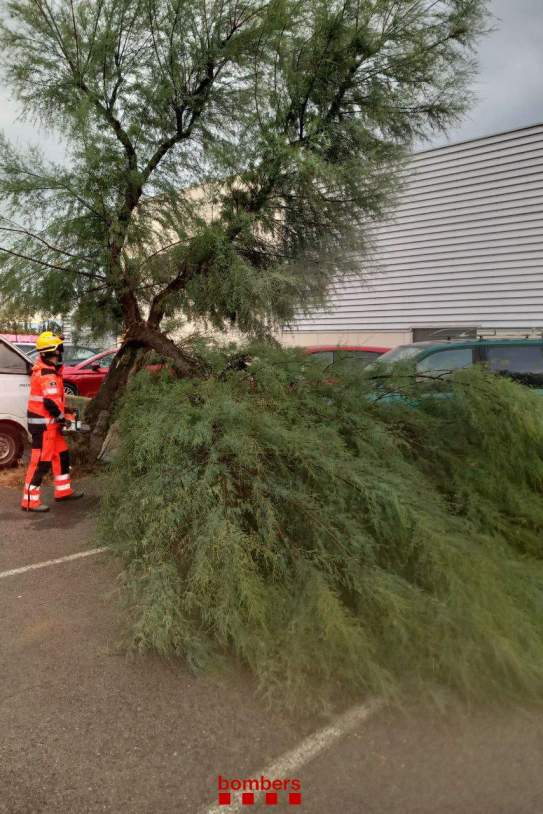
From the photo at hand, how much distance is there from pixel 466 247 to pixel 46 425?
11.2m

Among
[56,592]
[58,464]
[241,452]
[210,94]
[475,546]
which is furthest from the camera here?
[210,94]

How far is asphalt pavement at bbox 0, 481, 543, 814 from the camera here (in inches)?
105

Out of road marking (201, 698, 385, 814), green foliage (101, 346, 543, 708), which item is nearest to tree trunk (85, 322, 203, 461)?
green foliage (101, 346, 543, 708)

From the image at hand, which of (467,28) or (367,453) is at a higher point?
(467,28)

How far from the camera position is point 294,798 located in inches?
106

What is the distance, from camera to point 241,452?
3.90 meters

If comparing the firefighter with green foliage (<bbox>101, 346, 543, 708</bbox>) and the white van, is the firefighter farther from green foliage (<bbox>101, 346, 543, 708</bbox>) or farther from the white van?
green foliage (<bbox>101, 346, 543, 708</bbox>)

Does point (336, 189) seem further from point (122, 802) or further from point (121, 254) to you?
point (122, 802)

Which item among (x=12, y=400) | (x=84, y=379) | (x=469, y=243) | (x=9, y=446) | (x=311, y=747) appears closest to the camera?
(x=311, y=747)

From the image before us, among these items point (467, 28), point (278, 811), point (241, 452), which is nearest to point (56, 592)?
point (241, 452)

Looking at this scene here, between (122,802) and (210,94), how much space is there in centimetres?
716

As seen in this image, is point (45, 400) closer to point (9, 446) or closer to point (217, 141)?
point (9, 446)

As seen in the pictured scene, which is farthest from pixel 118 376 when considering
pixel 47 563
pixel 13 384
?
pixel 47 563

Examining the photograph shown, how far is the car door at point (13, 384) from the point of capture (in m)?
8.24
